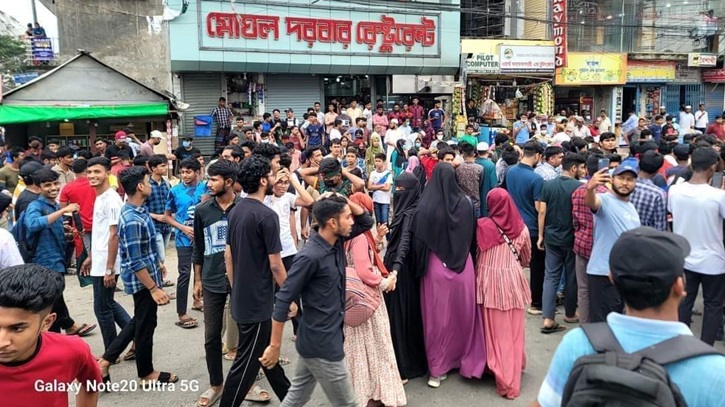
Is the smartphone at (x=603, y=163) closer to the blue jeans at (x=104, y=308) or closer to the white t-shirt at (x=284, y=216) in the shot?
the white t-shirt at (x=284, y=216)

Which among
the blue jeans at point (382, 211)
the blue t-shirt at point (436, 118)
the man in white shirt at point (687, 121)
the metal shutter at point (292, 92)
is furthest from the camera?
the man in white shirt at point (687, 121)

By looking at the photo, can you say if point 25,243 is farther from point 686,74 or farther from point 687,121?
point 686,74

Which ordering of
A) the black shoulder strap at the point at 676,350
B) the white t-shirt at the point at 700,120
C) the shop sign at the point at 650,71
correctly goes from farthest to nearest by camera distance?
1. the shop sign at the point at 650,71
2. the white t-shirt at the point at 700,120
3. the black shoulder strap at the point at 676,350

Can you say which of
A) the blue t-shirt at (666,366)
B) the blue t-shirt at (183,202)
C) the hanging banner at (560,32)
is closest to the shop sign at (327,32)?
the hanging banner at (560,32)

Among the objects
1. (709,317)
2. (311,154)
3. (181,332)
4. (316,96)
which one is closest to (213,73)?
(316,96)

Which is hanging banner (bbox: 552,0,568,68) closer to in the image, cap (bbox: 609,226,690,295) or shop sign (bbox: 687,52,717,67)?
shop sign (bbox: 687,52,717,67)

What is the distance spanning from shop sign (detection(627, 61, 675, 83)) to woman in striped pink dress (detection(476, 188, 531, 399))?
20673 mm

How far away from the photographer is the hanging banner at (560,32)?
19.7 metres

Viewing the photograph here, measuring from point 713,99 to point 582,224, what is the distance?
24.1 metres

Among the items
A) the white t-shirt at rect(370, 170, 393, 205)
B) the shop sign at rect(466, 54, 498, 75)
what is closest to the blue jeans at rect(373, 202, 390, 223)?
the white t-shirt at rect(370, 170, 393, 205)

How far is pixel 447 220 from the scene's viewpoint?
14.0 ft

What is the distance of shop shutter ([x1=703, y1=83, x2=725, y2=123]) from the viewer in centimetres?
2422

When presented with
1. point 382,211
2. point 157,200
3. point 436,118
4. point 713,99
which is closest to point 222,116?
point 436,118

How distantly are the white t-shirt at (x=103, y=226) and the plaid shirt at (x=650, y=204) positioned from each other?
4.50 m
